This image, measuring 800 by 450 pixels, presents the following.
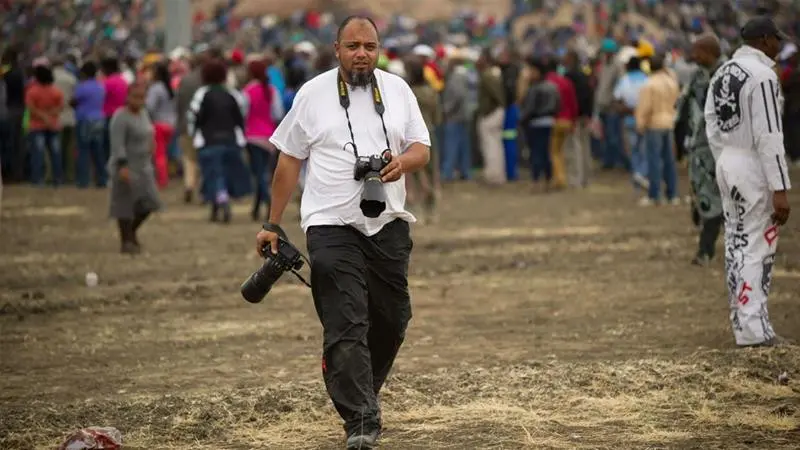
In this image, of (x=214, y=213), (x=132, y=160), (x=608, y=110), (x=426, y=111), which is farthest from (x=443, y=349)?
(x=608, y=110)

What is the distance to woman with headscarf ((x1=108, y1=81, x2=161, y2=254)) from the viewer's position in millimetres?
16516

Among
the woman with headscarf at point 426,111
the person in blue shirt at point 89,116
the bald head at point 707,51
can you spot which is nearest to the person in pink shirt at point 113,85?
the person in blue shirt at point 89,116

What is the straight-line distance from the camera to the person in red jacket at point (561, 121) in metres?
24.7

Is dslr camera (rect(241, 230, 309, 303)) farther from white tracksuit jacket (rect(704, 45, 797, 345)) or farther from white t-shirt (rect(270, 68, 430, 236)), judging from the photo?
white tracksuit jacket (rect(704, 45, 797, 345))

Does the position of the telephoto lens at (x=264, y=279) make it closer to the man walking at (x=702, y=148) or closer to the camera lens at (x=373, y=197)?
the camera lens at (x=373, y=197)

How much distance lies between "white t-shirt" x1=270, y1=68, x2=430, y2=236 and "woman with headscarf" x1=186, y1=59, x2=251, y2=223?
40.5ft

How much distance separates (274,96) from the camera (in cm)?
2105

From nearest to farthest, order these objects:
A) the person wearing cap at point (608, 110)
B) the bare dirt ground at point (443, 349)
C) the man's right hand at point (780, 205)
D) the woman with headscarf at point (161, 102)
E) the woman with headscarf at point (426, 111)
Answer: the bare dirt ground at point (443, 349), the man's right hand at point (780, 205), the woman with headscarf at point (426, 111), the woman with headscarf at point (161, 102), the person wearing cap at point (608, 110)

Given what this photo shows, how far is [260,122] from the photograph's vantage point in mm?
20938

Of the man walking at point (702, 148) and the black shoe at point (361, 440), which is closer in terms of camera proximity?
the black shoe at point (361, 440)

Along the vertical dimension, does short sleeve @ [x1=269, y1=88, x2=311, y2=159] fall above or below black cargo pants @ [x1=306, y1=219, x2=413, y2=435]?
above

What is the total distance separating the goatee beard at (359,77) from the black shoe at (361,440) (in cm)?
159

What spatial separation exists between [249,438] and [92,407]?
4.01 ft

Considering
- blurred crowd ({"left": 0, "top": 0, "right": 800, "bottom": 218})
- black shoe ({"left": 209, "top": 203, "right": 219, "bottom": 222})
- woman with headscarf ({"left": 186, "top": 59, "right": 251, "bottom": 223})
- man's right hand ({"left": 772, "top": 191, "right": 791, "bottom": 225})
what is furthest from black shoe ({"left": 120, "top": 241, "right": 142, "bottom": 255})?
man's right hand ({"left": 772, "top": 191, "right": 791, "bottom": 225})
